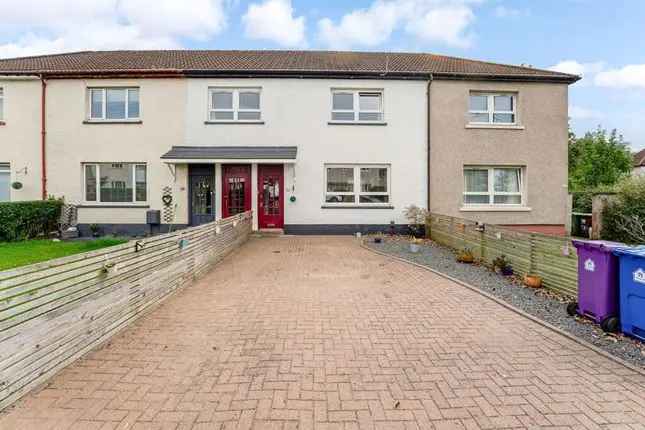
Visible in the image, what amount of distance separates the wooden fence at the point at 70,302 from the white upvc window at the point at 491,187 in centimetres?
1238

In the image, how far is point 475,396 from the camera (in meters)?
3.13

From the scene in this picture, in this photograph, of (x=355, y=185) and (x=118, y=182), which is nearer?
(x=118, y=182)

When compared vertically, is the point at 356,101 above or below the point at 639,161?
below

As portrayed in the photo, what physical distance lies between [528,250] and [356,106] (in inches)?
368

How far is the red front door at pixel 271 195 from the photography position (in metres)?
14.1

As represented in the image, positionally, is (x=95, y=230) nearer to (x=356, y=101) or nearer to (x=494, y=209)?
(x=356, y=101)

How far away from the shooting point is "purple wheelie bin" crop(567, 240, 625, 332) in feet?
14.8

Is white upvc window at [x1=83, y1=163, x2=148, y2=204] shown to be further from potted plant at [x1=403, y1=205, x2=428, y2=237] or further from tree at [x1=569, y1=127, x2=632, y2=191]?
tree at [x1=569, y1=127, x2=632, y2=191]

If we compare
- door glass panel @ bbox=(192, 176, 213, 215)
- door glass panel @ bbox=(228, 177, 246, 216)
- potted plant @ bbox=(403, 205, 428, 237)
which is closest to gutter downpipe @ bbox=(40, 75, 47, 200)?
door glass panel @ bbox=(192, 176, 213, 215)

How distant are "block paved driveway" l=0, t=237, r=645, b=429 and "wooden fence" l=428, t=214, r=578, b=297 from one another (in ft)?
4.84

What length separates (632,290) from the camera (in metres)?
4.21

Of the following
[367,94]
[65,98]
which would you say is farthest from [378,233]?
[65,98]

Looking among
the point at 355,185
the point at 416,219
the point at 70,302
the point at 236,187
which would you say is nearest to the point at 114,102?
the point at 236,187

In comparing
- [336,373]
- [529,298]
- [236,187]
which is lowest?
[336,373]
